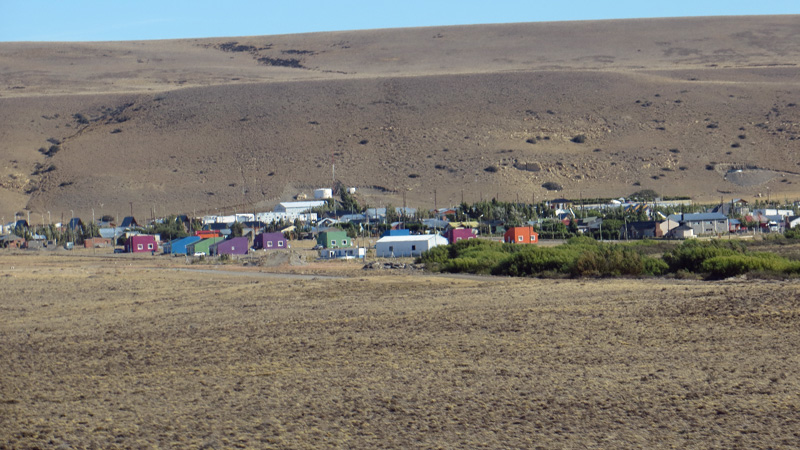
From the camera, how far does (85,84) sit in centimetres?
14725

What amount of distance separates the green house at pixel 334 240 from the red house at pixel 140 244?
40.3 ft

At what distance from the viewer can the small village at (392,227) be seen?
53.6 m

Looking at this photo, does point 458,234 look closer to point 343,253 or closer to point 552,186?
point 343,253

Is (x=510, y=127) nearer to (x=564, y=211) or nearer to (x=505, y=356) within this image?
(x=564, y=211)

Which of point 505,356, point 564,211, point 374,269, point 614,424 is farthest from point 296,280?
point 564,211

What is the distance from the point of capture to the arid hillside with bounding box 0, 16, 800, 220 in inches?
3605

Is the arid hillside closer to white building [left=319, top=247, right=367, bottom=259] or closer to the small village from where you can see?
the small village

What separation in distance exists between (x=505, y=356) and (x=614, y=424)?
12.6 ft

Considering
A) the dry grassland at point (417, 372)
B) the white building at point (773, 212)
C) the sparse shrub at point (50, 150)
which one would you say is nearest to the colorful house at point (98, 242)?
the sparse shrub at point (50, 150)

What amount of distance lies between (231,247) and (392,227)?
Result: 51.5 ft

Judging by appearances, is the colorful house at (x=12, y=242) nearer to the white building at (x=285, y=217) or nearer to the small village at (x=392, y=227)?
the small village at (x=392, y=227)

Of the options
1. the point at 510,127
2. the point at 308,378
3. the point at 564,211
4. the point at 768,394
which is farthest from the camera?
the point at 510,127

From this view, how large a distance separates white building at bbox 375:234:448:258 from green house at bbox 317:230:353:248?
7.44 meters

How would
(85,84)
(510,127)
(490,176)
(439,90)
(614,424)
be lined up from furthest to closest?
(85,84) < (439,90) < (510,127) < (490,176) < (614,424)
